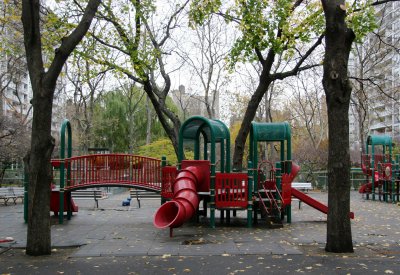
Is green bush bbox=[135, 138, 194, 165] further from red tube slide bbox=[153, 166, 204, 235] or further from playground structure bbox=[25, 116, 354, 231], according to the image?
red tube slide bbox=[153, 166, 204, 235]

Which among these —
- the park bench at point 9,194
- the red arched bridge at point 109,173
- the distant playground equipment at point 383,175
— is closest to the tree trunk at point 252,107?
the red arched bridge at point 109,173

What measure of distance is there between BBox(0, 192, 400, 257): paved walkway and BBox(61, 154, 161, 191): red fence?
1158 mm

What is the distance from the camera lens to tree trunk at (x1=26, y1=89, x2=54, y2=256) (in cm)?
854

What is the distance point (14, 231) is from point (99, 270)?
5468mm

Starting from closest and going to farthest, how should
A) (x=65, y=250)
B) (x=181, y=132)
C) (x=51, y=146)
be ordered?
(x=51, y=146) → (x=65, y=250) → (x=181, y=132)

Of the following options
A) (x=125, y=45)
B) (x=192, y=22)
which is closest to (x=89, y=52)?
(x=125, y=45)

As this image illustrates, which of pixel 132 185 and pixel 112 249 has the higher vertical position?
pixel 132 185

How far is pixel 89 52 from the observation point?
17266 mm

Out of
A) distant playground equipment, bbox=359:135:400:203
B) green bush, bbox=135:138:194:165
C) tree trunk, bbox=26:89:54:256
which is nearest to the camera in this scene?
tree trunk, bbox=26:89:54:256

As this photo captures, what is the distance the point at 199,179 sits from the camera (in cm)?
1276

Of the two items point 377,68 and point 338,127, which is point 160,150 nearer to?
point 377,68

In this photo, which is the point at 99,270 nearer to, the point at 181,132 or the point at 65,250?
the point at 65,250

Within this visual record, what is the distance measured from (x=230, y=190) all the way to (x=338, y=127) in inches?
187

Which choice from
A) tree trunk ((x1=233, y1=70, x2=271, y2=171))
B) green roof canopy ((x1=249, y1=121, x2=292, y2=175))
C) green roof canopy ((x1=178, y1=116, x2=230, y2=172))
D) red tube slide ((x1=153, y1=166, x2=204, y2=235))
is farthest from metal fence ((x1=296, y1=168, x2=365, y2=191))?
red tube slide ((x1=153, y1=166, x2=204, y2=235))
